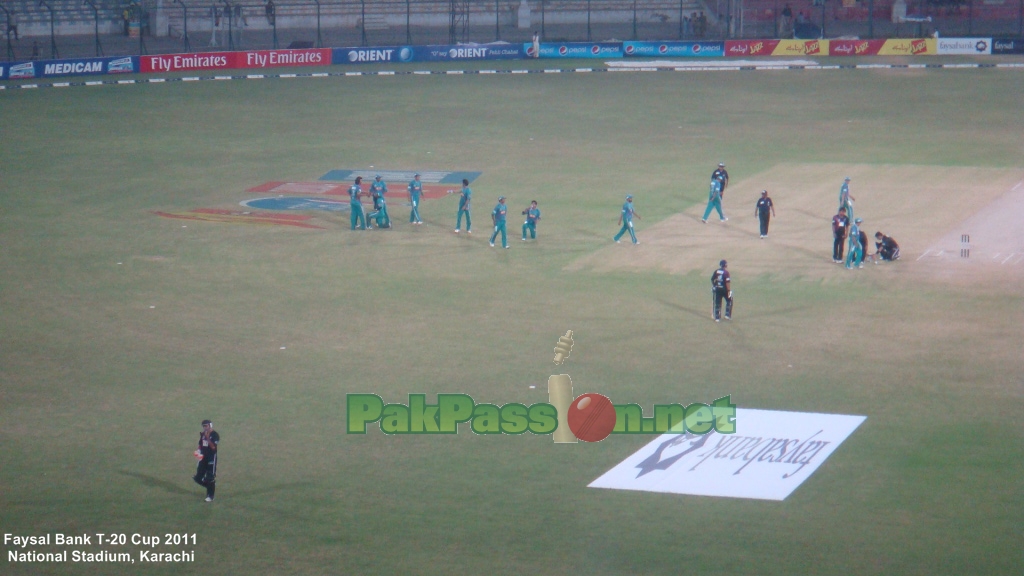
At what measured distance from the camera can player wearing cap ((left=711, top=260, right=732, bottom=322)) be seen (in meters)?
25.9

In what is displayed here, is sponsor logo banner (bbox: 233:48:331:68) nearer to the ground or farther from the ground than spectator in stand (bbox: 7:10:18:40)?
nearer to the ground

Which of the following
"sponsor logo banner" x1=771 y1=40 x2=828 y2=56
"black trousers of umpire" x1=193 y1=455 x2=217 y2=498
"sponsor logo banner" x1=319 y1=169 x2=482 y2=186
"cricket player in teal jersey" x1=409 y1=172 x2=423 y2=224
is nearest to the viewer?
"black trousers of umpire" x1=193 y1=455 x2=217 y2=498

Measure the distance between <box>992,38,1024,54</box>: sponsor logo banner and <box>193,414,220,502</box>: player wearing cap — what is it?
70244 millimetres

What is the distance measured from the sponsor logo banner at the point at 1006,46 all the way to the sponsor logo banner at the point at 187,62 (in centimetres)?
4884

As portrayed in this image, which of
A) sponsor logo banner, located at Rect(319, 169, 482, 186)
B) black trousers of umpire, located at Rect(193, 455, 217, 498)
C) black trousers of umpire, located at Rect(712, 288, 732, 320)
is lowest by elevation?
black trousers of umpire, located at Rect(193, 455, 217, 498)

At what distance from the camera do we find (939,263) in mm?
31484

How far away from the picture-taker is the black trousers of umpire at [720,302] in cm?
2609

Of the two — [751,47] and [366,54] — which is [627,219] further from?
[366,54]

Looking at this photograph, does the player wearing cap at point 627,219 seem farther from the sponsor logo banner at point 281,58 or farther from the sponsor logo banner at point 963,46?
the sponsor logo banner at point 963,46

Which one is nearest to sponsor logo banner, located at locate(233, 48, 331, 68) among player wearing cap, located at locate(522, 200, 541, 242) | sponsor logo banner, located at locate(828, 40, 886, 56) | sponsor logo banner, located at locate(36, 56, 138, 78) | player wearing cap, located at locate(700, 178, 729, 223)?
sponsor logo banner, located at locate(36, 56, 138, 78)

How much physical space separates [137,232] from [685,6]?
60215 mm

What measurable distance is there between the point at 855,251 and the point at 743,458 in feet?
44.0

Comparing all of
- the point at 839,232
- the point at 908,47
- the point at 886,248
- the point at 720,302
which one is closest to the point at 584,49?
the point at 908,47

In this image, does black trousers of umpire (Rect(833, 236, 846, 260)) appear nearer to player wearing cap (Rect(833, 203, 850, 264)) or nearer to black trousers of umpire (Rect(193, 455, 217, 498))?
player wearing cap (Rect(833, 203, 850, 264))
